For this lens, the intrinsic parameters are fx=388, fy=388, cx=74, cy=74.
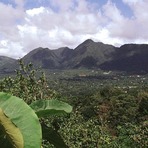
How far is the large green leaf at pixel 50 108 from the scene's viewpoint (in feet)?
10.5

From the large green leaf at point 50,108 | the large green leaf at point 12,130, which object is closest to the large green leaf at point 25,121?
the large green leaf at point 12,130

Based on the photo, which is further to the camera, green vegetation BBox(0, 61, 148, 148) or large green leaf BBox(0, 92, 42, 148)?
green vegetation BBox(0, 61, 148, 148)

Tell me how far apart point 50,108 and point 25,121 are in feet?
2.38

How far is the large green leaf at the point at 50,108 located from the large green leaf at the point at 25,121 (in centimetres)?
65

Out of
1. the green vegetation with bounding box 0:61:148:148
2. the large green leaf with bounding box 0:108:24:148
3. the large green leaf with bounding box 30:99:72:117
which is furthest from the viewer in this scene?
the green vegetation with bounding box 0:61:148:148

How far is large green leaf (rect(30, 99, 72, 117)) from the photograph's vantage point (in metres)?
3.19

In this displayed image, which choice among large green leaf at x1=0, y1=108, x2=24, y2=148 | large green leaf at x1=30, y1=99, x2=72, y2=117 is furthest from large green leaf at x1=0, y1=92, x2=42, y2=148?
large green leaf at x1=30, y1=99, x2=72, y2=117

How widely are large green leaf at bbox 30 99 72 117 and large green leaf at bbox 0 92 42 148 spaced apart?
0.65 metres

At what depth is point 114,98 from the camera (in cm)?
6234

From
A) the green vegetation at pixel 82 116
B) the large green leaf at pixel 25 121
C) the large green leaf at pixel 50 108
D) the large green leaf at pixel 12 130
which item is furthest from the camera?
the green vegetation at pixel 82 116

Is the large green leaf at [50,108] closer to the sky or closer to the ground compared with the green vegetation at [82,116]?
closer to the sky

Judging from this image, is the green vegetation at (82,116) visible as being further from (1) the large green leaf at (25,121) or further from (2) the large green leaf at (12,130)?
(2) the large green leaf at (12,130)

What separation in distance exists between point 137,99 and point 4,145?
6260 cm

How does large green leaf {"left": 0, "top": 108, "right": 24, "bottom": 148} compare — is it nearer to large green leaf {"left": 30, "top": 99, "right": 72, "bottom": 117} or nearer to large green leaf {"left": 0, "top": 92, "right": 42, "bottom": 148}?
large green leaf {"left": 0, "top": 92, "right": 42, "bottom": 148}
